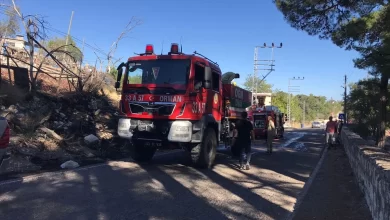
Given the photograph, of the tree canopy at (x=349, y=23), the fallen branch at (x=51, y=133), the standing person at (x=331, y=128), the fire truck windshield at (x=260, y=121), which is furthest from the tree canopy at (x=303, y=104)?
the fallen branch at (x=51, y=133)

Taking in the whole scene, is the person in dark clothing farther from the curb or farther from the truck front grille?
the truck front grille

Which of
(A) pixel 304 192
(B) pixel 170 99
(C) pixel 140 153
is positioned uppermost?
(B) pixel 170 99

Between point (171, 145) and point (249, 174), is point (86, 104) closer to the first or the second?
point (171, 145)

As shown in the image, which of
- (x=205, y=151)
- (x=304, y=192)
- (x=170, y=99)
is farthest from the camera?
(x=205, y=151)

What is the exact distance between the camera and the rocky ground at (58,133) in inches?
428

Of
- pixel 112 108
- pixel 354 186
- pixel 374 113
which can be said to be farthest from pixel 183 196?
pixel 374 113

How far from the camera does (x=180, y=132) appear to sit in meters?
9.80

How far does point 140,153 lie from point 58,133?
13.7 feet

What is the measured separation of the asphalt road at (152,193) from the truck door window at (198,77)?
2.32 m

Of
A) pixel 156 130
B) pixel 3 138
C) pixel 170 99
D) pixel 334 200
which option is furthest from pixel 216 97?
pixel 3 138

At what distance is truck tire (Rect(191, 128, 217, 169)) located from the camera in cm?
1052

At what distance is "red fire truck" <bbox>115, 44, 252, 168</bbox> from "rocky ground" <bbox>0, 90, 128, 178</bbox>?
234cm

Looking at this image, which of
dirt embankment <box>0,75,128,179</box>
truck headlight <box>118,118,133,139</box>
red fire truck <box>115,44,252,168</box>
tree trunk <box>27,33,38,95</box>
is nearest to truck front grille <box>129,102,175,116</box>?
red fire truck <box>115,44,252,168</box>

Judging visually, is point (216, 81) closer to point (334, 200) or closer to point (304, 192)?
point (304, 192)
